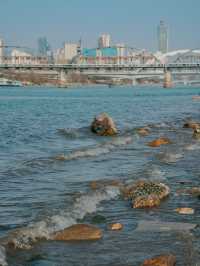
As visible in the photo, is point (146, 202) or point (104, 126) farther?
point (104, 126)

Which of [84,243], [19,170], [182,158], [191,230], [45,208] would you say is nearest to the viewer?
[84,243]

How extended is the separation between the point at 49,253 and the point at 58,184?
4.35 meters

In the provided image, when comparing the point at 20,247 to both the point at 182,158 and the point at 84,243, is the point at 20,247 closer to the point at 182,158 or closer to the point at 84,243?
the point at 84,243

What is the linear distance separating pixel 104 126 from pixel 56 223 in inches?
603

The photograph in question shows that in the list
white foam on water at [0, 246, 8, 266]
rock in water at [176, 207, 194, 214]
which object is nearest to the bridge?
rock in water at [176, 207, 194, 214]

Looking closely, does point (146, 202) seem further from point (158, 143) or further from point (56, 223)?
point (158, 143)

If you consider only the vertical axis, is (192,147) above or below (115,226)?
below

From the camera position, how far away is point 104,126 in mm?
22344

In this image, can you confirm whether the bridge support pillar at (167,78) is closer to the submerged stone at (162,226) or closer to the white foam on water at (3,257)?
the submerged stone at (162,226)

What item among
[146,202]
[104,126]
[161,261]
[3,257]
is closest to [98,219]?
[146,202]

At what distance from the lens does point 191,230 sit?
6.81 meters

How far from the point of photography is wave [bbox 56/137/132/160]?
14.7 meters

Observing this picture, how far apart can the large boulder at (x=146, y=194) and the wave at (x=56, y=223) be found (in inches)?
14.0

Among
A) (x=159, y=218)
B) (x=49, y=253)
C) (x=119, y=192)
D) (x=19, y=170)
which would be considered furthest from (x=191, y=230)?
(x=19, y=170)
